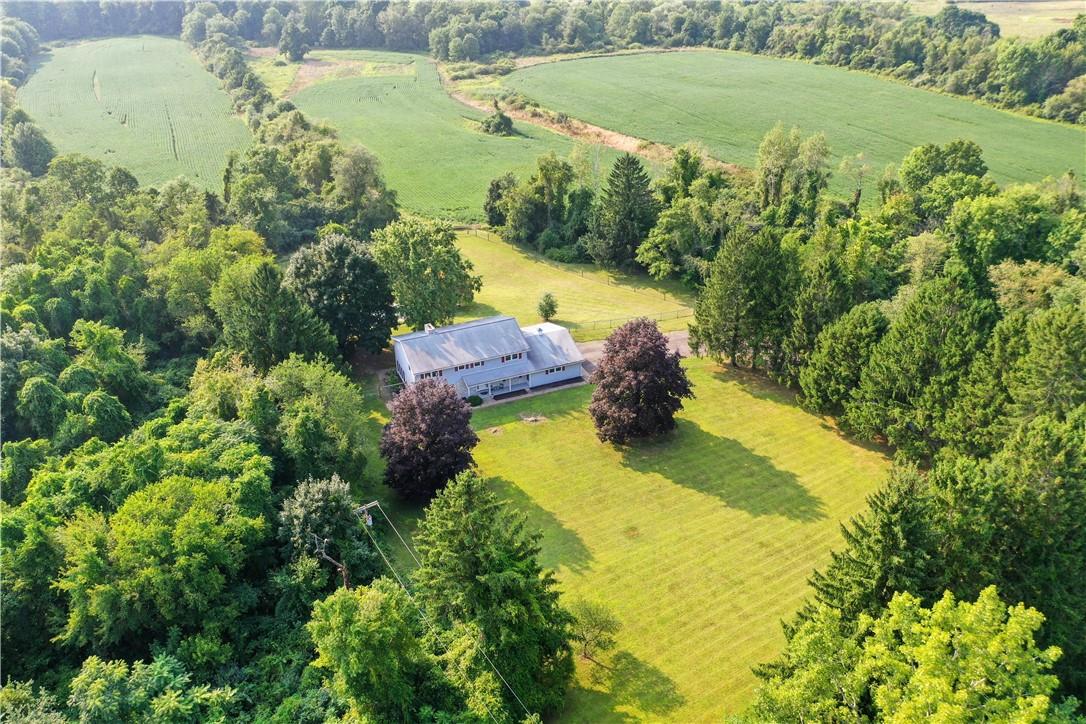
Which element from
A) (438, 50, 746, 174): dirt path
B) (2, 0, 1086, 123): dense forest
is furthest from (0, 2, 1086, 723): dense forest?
(2, 0, 1086, 123): dense forest

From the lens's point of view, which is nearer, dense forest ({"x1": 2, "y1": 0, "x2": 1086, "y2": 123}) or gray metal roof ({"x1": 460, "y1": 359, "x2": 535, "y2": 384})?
gray metal roof ({"x1": 460, "y1": 359, "x2": 535, "y2": 384})

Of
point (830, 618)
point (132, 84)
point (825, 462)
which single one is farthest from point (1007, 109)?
point (132, 84)

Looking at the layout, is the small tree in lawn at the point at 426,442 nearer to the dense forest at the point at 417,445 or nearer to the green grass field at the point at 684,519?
the dense forest at the point at 417,445

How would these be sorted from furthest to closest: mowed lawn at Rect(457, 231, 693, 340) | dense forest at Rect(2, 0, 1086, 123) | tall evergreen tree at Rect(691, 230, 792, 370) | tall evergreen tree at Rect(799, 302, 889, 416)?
1. dense forest at Rect(2, 0, 1086, 123)
2. mowed lawn at Rect(457, 231, 693, 340)
3. tall evergreen tree at Rect(691, 230, 792, 370)
4. tall evergreen tree at Rect(799, 302, 889, 416)

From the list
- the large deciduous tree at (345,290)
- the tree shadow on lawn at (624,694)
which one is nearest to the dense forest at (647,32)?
the large deciduous tree at (345,290)

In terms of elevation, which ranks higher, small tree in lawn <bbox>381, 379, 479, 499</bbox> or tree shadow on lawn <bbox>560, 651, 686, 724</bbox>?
small tree in lawn <bbox>381, 379, 479, 499</bbox>

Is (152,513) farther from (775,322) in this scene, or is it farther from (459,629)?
(775,322)

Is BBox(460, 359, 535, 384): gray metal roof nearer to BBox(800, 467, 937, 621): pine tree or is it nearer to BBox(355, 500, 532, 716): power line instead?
BBox(355, 500, 532, 716): power line
